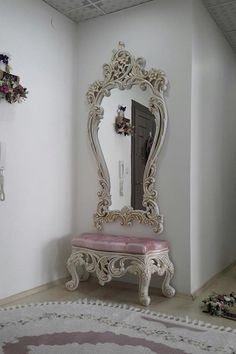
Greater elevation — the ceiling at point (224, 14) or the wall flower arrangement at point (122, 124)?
the ceiling at point (224, 14)

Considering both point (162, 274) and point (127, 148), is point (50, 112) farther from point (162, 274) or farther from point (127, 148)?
point (162, 274)

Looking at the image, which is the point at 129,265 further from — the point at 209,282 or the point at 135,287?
the point at 209,282

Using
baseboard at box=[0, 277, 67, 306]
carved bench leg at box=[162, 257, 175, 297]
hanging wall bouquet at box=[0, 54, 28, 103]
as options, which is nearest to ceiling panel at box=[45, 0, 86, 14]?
hanging wall bouquet at box=[0, 54, 28, 103]

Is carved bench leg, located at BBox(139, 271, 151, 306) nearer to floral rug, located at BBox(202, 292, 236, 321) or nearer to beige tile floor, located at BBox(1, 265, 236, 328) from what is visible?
beige tile floor, located at BBox(1, 265, 236, 328)

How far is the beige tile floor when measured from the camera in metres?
2.66

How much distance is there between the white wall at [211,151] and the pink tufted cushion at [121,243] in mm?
401

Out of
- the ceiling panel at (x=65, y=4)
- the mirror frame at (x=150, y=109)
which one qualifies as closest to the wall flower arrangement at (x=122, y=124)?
the mirror frame at (x=150, y=109)

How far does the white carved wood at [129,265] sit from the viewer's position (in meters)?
2.80

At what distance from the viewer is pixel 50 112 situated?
11.0 feet

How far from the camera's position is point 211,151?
144 inches

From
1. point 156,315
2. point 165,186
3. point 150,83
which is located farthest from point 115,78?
point 156,315

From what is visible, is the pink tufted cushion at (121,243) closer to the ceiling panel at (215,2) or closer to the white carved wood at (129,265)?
the white carved wood at (129,265)

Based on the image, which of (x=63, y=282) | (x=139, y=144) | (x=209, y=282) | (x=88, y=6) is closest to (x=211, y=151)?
(x=139, y=144)

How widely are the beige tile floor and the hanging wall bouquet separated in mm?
1724
